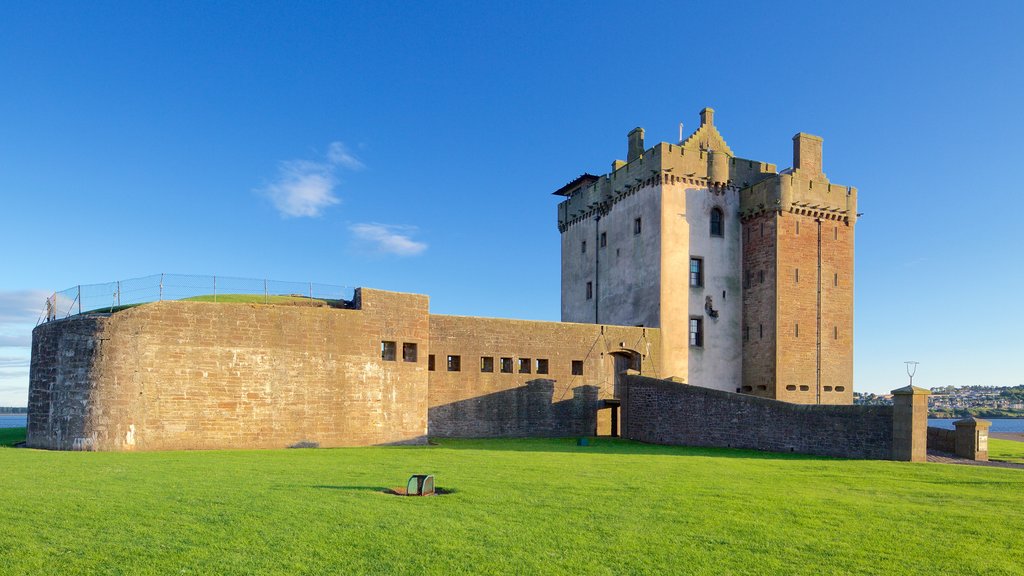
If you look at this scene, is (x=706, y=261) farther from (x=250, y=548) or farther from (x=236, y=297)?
(x=250, y=548)

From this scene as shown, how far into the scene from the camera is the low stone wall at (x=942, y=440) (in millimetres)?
26077

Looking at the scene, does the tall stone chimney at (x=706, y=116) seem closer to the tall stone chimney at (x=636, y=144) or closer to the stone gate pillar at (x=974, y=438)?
the tall stone chimney at (x=636, y=144)

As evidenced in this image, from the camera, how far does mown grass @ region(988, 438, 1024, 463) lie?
82.2ft

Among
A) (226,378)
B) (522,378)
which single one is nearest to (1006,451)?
(522,378)

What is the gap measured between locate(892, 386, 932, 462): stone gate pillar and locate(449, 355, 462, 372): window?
56.4ft

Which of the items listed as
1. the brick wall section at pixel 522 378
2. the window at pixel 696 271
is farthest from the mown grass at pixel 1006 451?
the window at pixel 696 271

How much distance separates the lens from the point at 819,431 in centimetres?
2388

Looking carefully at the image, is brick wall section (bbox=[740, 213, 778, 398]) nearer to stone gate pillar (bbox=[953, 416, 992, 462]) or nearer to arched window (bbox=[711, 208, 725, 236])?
arched window (bbox=[711, 208, 725, 236])

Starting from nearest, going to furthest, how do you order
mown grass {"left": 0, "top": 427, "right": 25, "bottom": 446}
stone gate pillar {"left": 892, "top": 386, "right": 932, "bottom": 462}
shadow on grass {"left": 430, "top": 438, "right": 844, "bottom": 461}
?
stone gate pillar {"left": 892, "top": 386, "right": 932, "bottom": 462}, shadow on grass {"left": 430, "top": 438, "right": 844, "bottom": 461}, mown grass {"left": 0, "top": 427, "right": 25, "bottom": 446}

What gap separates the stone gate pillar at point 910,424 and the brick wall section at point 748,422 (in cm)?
23

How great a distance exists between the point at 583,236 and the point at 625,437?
54.9 ft

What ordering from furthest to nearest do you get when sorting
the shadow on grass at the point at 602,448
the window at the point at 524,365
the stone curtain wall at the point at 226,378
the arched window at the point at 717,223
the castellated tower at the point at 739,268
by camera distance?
the arched window at the point at 717,223 < the castellated tower at the point at 739,268 < the window at the point at 524,365 < the stone curtain wall at the point at 226,378 < the shadow on grass at the point at 602,448

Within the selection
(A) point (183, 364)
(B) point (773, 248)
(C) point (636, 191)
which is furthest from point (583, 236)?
(A) point (183, 364)

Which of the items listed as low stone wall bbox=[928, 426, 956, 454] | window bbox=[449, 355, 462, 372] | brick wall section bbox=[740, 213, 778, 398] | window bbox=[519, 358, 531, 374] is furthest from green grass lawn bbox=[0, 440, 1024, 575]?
brick wall section bbox=[740, 213, 778, 398]
